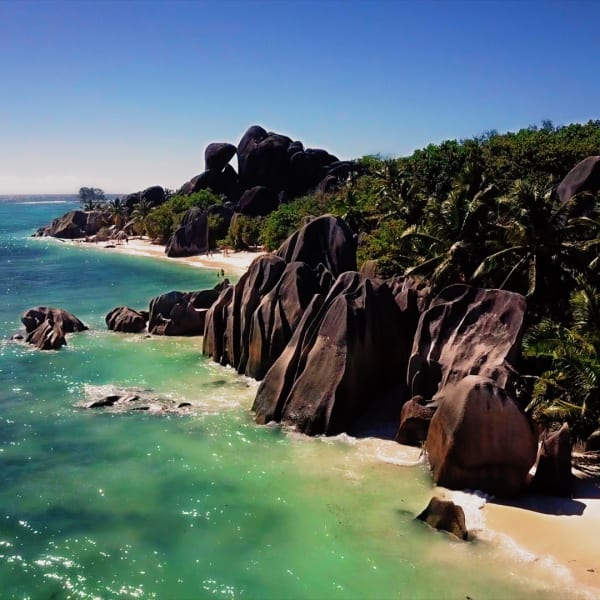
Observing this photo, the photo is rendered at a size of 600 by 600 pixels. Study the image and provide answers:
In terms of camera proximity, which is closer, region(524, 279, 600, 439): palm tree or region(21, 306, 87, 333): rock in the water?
region(524, 279, 600, 439): palm tree

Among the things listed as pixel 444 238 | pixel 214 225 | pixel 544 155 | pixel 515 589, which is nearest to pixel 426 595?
pixel 515 589

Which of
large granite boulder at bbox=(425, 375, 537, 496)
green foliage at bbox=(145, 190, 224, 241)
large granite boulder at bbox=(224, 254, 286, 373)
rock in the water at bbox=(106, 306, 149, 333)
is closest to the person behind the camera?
large granite boulder at bbox=(425, 375, 537, 496)

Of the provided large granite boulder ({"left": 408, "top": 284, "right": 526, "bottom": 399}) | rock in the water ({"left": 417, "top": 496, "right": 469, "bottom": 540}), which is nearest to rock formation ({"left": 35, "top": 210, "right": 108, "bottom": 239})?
large granite boulder ({"left": 408, "top": 284, "right": 526, "bottom": 399})

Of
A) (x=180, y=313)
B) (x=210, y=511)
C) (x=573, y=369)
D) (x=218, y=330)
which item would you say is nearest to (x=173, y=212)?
(x=180, y=313)

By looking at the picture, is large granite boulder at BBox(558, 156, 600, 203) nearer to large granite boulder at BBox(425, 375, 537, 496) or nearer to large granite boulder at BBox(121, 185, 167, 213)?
large granite boulder at BBox(425, 375, 537, 496)

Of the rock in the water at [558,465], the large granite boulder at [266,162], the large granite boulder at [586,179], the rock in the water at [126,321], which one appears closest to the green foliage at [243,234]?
the large granite boulder at [266,162]

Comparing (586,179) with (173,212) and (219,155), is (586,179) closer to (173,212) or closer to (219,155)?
(173,212)

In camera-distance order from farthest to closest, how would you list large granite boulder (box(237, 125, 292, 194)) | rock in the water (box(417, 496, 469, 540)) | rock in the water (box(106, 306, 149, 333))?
large granite boulder (box(237, 125, 292, 194))
rock in the water (box(106, 306, 149, 333))
rock in the water (box(417, 496, 469, 540))

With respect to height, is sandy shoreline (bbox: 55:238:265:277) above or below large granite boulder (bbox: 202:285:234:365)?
above
